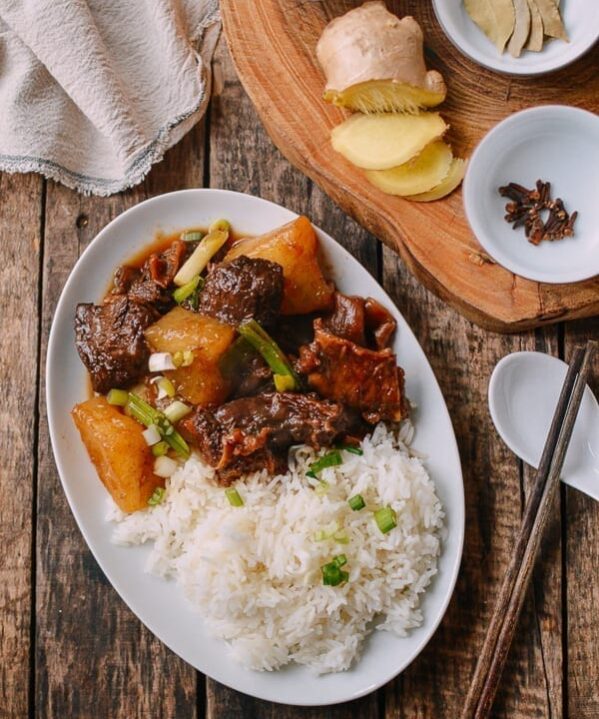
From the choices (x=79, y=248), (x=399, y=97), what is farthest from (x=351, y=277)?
(x=79, y=248)

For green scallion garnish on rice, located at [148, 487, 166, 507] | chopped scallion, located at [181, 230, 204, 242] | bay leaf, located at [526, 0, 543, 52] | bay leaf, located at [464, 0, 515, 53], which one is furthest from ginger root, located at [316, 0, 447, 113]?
green scallion garnish on rice, located at [148, 487, 166, 507]

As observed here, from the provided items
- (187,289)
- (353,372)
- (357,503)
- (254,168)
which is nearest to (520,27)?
(254,168)

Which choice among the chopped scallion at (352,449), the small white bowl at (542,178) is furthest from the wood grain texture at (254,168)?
the chopped scallion at (352,449)

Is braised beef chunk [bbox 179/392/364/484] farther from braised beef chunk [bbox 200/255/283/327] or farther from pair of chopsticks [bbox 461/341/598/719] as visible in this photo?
pair of chopsticks [bbox 461/341/598/719]

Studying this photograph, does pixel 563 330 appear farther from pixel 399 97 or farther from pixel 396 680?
pixel 396 680

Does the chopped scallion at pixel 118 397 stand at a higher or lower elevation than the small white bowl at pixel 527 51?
lower

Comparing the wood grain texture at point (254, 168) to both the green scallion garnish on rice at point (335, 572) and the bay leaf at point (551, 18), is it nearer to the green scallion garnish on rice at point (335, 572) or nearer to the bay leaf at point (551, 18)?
the bay leaf at point (551, 18)
